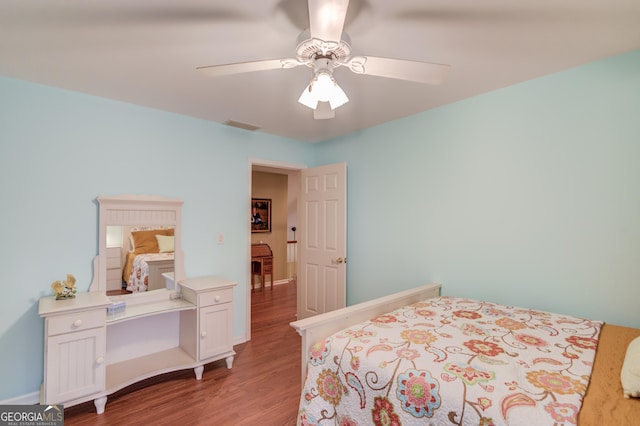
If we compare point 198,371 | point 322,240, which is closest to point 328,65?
point 322,240

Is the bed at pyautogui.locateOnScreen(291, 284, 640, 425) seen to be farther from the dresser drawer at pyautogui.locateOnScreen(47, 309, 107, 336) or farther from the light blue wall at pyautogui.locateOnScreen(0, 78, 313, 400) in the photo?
the light blue wall at pyautogui.locateOnScreen(0, 78, 313, 400)

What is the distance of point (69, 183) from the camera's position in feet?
7.85

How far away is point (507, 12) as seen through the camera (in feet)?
4.97

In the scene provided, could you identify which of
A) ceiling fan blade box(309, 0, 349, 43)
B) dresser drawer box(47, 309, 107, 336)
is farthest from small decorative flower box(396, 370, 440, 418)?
dresser drawer box(47, 309, 107, 336)

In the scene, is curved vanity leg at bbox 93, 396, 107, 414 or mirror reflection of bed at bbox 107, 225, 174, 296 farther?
mirror reflection of bed at bbox 107, 225, 174, 296

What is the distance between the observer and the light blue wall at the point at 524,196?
194 cm

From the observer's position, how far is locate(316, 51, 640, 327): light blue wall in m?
1.94

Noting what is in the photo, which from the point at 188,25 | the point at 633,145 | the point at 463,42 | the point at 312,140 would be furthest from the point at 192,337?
the point at 633,145

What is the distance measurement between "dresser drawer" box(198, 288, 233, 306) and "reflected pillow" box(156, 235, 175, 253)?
60cm

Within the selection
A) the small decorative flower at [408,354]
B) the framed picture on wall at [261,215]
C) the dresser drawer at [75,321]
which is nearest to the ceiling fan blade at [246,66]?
the small decorative flower at [408,354]

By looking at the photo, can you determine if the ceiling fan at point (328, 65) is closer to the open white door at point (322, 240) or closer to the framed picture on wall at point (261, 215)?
the open white door at point (322, 240)

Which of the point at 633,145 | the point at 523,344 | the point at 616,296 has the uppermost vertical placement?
the point at 633,145

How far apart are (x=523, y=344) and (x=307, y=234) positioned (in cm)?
267

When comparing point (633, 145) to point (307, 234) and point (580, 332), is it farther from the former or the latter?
point (307, 234)
